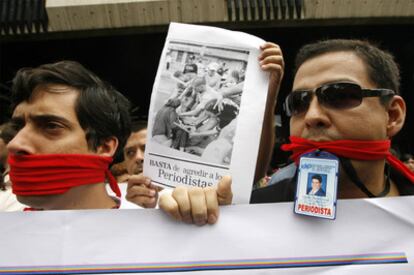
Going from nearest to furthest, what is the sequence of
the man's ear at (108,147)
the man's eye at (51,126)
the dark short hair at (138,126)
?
the man's eye at (51,126)
the man's ear at (108,147)
the dark short hair at (138,126)

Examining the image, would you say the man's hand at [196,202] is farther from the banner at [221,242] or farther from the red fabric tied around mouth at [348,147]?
the red fabric tied around mouth at [348,147]

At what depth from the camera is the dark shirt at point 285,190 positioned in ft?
4.40

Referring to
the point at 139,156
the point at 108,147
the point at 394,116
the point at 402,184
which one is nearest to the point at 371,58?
the point at 394,116

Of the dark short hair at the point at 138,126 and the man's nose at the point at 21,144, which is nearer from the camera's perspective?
the man's nose at the point at 21,144

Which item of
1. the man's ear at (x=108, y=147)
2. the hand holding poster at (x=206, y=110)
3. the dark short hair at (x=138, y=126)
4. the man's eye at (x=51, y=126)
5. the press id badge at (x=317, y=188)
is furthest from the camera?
the dark short hair at (x=138, y=126)

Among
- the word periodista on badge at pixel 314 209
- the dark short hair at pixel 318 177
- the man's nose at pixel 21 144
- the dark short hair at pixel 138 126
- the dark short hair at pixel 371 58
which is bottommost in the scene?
the dark short hair at pixel 138 126

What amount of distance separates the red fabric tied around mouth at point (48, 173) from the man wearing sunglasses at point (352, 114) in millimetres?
685

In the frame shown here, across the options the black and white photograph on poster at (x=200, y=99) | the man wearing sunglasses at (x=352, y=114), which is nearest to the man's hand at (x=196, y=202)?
the black and white photograph on poster at (x=200, y=99)

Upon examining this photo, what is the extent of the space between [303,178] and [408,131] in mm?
4413

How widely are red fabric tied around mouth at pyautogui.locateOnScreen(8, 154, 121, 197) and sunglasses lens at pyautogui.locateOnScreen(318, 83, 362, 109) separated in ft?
2.58

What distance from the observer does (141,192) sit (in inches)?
51.3

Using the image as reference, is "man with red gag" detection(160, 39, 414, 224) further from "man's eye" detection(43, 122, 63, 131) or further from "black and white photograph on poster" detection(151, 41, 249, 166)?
"man's eye" detection(43, 122, 63, 131)

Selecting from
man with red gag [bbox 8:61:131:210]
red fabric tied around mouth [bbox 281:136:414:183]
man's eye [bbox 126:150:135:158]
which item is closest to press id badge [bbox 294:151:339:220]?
red fabric tied around mouth [bbox 281:136:414:183]

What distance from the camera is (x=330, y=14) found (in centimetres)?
364
